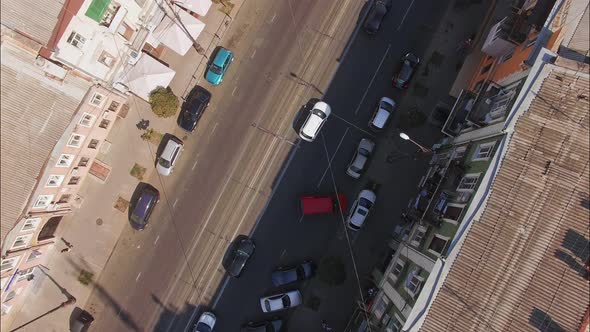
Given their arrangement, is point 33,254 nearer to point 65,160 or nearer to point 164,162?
point 65,160

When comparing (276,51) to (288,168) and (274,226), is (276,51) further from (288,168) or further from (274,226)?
(274,226)

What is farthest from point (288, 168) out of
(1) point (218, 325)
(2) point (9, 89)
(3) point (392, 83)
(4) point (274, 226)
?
(2) point (9, 89)

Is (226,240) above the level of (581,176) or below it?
below

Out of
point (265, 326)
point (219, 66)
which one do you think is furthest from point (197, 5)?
point (265, 326)

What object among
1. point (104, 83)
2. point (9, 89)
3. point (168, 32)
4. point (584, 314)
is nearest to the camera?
point (584, 314)

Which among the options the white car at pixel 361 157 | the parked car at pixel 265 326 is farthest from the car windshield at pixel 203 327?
the white car at pixel 361 157
